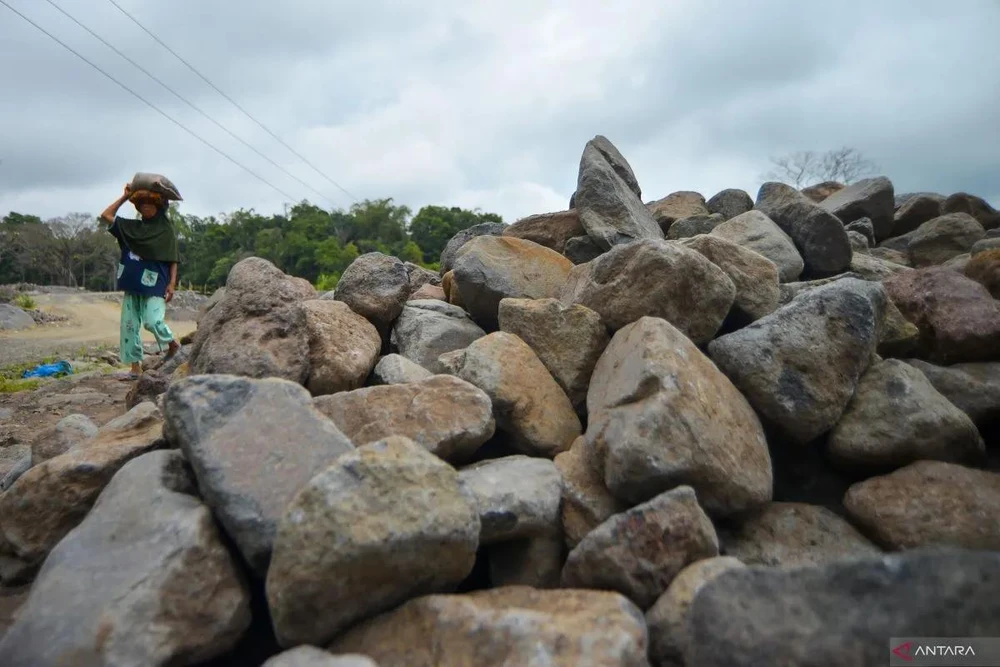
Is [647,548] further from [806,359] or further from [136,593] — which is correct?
[136,593]

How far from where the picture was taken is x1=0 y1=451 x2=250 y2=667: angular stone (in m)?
1.76

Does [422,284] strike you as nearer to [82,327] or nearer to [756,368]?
[756,368]

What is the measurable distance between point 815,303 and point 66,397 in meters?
6.62

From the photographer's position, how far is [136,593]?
6.04 ft

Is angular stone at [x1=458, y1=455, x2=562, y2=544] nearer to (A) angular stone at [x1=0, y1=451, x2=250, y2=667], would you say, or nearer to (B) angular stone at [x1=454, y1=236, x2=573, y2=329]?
(A) angular stone at [x1=0, y1=451, x2=250, y2=667]

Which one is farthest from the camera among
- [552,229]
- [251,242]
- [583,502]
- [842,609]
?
[251,242]

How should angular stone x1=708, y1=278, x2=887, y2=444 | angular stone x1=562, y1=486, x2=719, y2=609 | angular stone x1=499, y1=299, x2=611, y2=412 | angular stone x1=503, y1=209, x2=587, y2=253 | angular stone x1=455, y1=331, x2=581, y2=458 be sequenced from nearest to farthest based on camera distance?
angular stone x1=562, y1=486, x2=719, y2=609
angular stone x1=708, y1=278, x2=887, y2=444
angular stone x1=455, y1=331, x2=581, y2=458
angular stone x1=499, y1=299, x2=611, y2=412
angular stone x1=503, y1=209, x2=587, y2=253

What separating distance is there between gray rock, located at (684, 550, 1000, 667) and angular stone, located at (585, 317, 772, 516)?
67 cm

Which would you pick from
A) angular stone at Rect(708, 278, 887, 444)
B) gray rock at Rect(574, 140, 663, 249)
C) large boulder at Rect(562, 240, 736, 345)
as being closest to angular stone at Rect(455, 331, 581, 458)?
large boulder at Rect(562, 240, 736, 345)

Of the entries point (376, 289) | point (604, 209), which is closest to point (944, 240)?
point (604, 209)

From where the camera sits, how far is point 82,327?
64.2ft

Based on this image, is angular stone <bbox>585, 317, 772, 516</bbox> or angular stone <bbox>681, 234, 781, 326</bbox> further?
angular stone <bbox>681, 234, 781, 326</bbox>

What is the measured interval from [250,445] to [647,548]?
4.35 feet

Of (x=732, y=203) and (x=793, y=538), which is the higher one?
(x=732, y=203)
